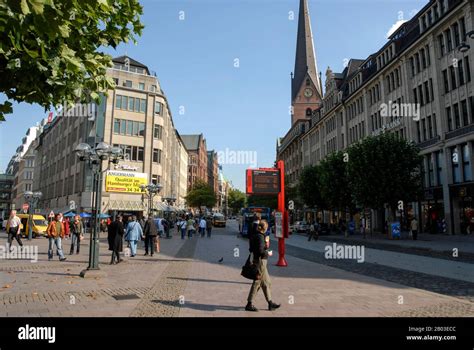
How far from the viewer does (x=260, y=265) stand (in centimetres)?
715

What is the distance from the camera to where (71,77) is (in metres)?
5.93

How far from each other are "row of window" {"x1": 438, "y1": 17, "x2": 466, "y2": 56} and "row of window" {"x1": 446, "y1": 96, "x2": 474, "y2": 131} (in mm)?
5009

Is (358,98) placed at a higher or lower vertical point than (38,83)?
higher

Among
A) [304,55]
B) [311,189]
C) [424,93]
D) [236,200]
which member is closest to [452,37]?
[424,93]

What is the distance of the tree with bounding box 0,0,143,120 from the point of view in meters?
4.19

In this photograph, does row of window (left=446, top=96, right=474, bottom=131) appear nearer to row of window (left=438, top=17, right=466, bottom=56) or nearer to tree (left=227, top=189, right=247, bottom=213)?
row of window (left=438, top=17, right=466, bottom=56)

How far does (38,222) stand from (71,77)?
32.8m

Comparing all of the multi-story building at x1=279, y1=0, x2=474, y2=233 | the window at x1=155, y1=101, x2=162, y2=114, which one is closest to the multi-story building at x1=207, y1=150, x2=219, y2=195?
the window at x1=155, y1=101, x2=162, y2=114

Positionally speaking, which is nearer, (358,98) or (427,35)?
(427,35)

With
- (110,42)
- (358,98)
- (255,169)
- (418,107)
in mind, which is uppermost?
(358,98)

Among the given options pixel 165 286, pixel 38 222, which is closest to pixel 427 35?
pixel 165 286
